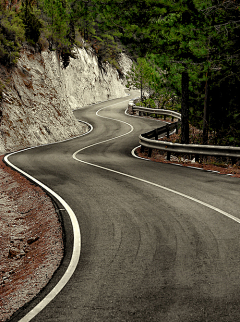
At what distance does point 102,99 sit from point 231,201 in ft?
168

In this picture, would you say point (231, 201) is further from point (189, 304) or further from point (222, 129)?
point (222, 129)

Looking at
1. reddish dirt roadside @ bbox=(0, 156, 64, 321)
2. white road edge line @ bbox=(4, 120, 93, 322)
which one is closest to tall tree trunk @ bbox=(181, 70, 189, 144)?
reddish dirt roadside @ bbox=(0, 156, 64, 321)

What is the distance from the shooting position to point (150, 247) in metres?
6.03

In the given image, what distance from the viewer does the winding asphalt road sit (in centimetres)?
422

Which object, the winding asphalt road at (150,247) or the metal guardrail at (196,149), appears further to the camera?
the metal guardrail at (196,149)

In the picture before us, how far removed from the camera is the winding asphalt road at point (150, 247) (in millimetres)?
4219

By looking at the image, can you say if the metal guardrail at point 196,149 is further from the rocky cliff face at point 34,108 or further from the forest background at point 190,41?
the rocky cliff face at point 34,108

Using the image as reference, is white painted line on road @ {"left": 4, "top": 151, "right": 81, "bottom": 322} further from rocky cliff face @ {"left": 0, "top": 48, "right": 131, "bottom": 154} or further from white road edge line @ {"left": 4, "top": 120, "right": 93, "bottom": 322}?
rocky cliff face @ {"left": 0, "top": 48, "right": 131, "bottom": 154}

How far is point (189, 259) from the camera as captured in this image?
18.0ft

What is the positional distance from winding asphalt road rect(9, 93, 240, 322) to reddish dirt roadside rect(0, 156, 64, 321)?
0.27m

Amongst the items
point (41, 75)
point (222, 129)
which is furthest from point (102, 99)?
point (222, 129)

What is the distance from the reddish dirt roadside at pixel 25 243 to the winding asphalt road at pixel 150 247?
0.90ft

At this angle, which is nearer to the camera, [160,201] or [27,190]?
[160,201]

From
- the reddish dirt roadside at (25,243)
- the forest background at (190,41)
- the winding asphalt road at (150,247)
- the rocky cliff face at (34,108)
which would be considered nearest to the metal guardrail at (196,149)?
the forest background at (190,41)
